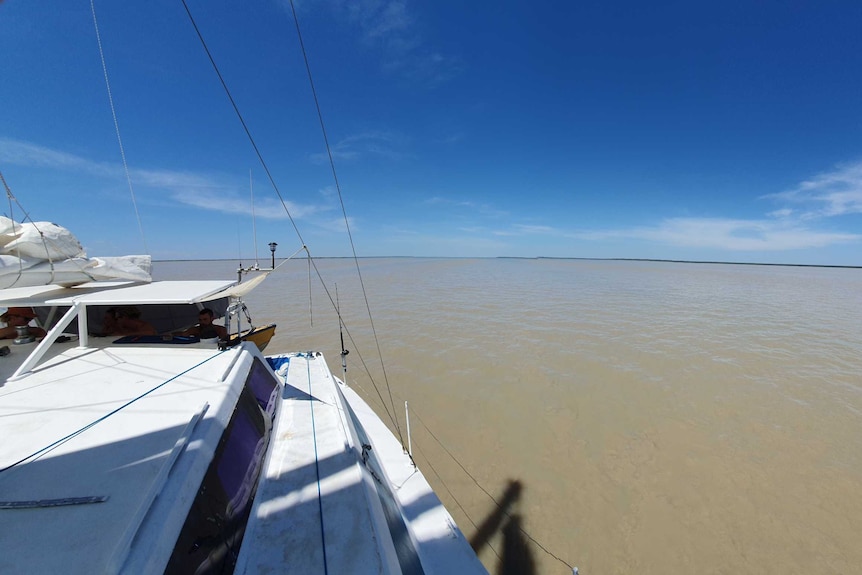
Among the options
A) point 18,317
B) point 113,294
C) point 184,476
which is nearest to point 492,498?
point 184,476

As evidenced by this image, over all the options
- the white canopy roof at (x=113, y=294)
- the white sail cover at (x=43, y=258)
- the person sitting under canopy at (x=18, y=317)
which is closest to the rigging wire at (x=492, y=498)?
the white canopy roof at (x=113, y=294)

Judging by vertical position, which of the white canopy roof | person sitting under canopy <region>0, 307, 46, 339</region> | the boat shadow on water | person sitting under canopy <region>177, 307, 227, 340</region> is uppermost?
the white canopy roof

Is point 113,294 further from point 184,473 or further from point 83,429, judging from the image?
point 184,473

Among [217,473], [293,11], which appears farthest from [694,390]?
[293,11]

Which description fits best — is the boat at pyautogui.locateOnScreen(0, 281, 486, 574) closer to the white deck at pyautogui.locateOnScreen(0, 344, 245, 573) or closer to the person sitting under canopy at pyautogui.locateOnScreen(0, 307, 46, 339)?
the white deck at pyautogui.locateOnScreen(0, 344, 245, 573)

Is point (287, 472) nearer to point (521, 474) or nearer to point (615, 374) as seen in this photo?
point (521, 474)

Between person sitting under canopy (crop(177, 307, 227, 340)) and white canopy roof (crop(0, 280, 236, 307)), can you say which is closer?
white canopy roof (crop(0, 280, 236, 307))

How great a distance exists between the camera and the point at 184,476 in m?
1.85

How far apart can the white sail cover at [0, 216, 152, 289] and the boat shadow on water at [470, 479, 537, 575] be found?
7265 millimetres

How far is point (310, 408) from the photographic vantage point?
11.9 feet

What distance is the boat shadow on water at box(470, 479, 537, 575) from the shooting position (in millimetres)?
3643

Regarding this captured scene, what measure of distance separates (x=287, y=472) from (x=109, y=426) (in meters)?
1.31

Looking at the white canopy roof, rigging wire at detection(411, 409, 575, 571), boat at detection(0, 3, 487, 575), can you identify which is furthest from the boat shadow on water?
the white canopy roof

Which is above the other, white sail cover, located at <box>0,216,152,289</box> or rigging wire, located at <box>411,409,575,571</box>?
white sail cover, located at <box>0,216,152,289</box>
